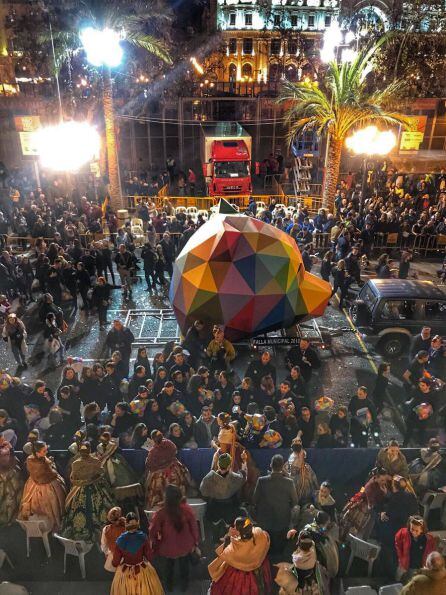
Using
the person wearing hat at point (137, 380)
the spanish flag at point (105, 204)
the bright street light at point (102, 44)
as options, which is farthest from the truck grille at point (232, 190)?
the person wearing hat at point (137, 380)

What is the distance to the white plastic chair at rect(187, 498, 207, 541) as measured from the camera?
6.59 meters

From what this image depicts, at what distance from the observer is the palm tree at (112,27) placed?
16984 millimetres

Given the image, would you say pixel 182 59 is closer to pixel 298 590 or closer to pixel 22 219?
pixel 22 219

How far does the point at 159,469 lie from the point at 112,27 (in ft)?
53.0

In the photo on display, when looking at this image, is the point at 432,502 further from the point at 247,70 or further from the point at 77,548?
the point at 247,70

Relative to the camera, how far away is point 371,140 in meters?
17.6

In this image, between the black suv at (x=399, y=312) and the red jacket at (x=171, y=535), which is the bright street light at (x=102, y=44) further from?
the red jacket at (x=171, y=535)

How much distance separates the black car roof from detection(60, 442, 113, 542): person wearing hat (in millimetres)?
7285

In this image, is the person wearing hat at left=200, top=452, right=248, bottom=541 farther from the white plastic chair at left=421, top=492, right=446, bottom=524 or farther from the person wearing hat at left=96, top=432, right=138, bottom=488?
the white plastic chair at left=421, top=492, right=446, bottom=524

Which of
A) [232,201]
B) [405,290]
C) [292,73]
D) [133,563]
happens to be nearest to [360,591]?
[133,563]

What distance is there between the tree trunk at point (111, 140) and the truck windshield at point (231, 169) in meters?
5.86

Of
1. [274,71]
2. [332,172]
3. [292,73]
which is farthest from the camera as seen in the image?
[274,71]

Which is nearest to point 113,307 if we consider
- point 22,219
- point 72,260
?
point 72,260

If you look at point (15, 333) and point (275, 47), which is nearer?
point (15, 333)
